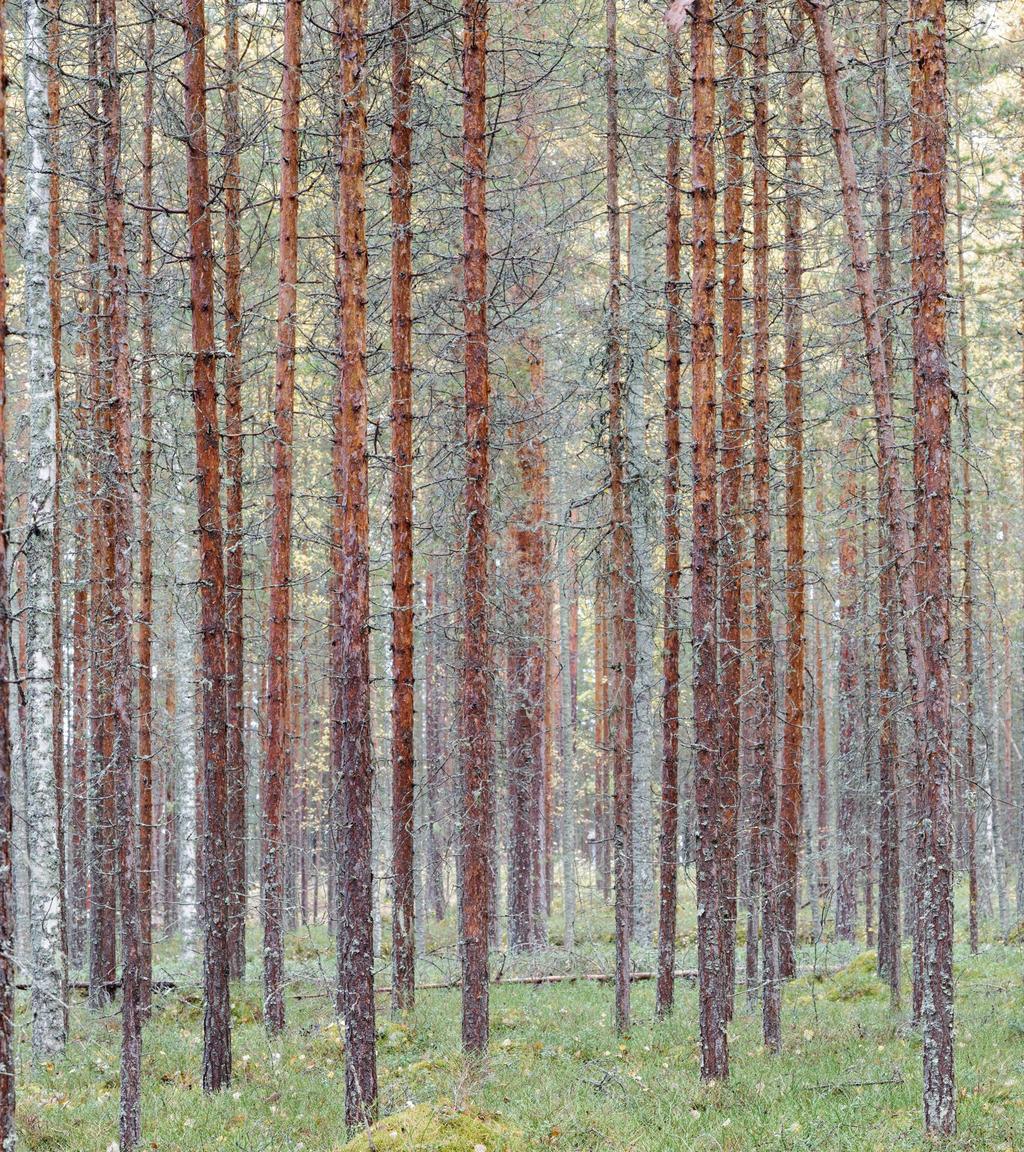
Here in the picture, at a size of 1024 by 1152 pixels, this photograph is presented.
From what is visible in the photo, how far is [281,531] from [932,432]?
24.0 feet

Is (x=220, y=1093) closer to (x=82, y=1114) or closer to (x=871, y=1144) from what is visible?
(x=82, y=1114)

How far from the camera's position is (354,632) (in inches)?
343

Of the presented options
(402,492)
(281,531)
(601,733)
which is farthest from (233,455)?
(601,733)

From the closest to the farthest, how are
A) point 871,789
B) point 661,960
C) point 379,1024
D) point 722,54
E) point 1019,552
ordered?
point 379,1024 < point 661,960 < point 722,54 < point 871,789 < point 1019,552

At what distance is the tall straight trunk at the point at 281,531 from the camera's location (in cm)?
1185

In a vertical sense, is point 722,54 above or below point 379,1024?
above

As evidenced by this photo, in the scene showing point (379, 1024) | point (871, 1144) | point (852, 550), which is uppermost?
point (852, 550)

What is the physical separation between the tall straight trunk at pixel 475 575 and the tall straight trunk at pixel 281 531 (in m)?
1.95

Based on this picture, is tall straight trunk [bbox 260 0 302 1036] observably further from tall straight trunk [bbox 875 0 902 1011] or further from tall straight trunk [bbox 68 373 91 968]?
tall straight trunk [bbox 875 0 902 1011]

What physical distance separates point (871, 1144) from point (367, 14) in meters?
12.9

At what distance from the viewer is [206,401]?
399 inches

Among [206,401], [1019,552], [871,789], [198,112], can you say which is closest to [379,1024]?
[206,401]

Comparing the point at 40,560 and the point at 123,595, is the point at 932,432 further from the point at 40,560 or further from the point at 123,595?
the point at 40,560

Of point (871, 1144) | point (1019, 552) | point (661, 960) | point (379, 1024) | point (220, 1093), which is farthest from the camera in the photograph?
point (1019, 552)
